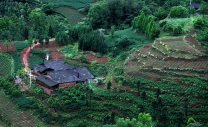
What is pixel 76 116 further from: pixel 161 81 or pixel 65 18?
pixel 65 18

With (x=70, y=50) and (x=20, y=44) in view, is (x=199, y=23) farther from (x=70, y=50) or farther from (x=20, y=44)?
(x=20, y=44)

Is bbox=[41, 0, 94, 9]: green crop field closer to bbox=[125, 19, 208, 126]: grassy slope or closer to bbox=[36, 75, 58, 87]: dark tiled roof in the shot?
bbox=[125, 19, 208, 126]: grassy slope

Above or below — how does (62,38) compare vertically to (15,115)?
above

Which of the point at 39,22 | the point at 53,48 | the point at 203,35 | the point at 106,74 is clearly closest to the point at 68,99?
the point at 106,74

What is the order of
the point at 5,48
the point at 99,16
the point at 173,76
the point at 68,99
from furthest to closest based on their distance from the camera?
the point at 99,16 → the point at 5,48 → the point at 173,76 → the point at 68,99

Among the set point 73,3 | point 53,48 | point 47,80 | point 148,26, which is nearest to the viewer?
point 47,80

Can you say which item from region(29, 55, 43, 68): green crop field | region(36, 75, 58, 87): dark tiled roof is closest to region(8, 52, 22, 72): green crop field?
region(29, 55, 43, 68): green crop field

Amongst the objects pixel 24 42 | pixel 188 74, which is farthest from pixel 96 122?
pixel 24 42
